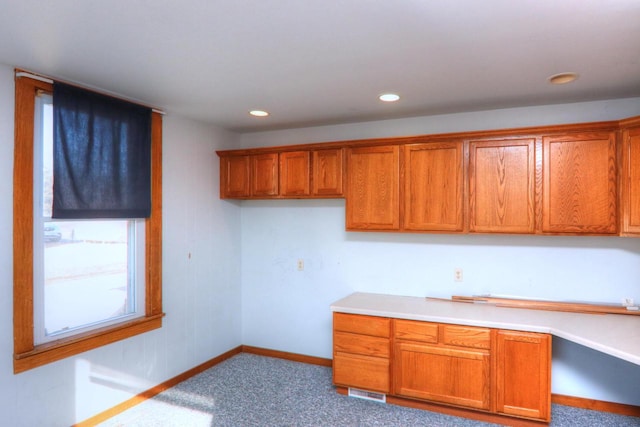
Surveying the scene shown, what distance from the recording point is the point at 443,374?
2959mm

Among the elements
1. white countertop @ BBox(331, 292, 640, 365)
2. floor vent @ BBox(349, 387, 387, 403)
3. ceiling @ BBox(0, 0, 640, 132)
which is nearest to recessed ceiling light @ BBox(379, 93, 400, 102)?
ceiling @ BBox(0, 0, 640, 132)

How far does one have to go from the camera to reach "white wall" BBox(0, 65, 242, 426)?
7.74 feet

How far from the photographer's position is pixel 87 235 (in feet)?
9.36

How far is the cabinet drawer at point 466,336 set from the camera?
283 cm

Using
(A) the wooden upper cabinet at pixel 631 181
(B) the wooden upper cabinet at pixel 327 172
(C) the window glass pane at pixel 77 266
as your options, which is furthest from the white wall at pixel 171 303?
(A) the wooden upper cabinet at pixel 631 181

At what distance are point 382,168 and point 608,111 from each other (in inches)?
71.6

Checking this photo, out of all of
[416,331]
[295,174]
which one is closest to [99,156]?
[295,174]

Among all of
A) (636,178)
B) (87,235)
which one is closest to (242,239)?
(87,235)

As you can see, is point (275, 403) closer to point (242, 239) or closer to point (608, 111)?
point (242, 239)

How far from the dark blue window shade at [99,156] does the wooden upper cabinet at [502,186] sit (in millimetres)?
2714

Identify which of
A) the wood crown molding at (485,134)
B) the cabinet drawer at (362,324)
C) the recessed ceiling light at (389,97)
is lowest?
the cabinet drawer at (362,324)

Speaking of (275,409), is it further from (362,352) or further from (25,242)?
(25,242)

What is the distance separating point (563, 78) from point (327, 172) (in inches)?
77.1

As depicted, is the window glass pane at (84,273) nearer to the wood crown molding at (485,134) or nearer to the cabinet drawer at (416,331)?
the wood crown molding at (485,134)
